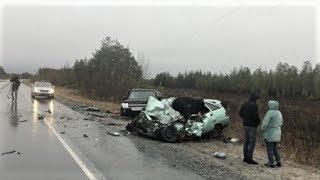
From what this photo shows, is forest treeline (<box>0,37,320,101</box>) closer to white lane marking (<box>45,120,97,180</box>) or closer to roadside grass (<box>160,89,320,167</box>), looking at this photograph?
roadside grass (<box>160,89,320,167</box>)

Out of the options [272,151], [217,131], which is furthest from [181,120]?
[272,151]

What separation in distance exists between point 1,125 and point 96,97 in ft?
84.4

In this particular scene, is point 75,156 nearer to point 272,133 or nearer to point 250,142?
point 250,142

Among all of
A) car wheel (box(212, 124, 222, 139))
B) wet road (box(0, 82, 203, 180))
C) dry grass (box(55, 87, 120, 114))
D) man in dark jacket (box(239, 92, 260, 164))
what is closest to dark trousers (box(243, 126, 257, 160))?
man in dark jacket (box(239, 92, 260, 164))

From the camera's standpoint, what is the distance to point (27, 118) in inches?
871

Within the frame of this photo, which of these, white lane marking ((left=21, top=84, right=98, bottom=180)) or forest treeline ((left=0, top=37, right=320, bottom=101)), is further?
forest treeline ((left=0, top=37, right=320, bottom=101))

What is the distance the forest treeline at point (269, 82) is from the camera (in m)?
53.7

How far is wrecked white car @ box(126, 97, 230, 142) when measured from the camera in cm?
1625

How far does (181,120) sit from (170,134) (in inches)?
31.1

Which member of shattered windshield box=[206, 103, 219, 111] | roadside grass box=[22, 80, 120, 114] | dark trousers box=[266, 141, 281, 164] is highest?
shattered windshield box=[206, 103, 219, 111]

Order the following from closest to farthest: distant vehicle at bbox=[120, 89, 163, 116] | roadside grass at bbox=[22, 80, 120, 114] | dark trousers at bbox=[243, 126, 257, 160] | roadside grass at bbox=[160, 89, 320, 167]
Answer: dark trousers at bbox=[243, 126, 257, 160]
roadside grass at bbox=[160, 89, 320, 167]
distant vehicle at bbox=[120, 89, 163, 116]
roadside grass at bbox=[22, 80, 120, 114]

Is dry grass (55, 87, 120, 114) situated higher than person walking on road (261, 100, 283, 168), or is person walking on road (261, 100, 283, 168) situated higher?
person walking on road (261, 100, 283, 168)

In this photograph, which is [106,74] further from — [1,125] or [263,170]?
[263,170]

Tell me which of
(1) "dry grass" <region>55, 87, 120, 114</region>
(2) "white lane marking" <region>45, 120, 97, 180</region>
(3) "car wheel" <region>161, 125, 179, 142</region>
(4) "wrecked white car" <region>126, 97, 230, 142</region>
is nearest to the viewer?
(2) "white lane marking" <region>45, 120, 97, 180</region>
